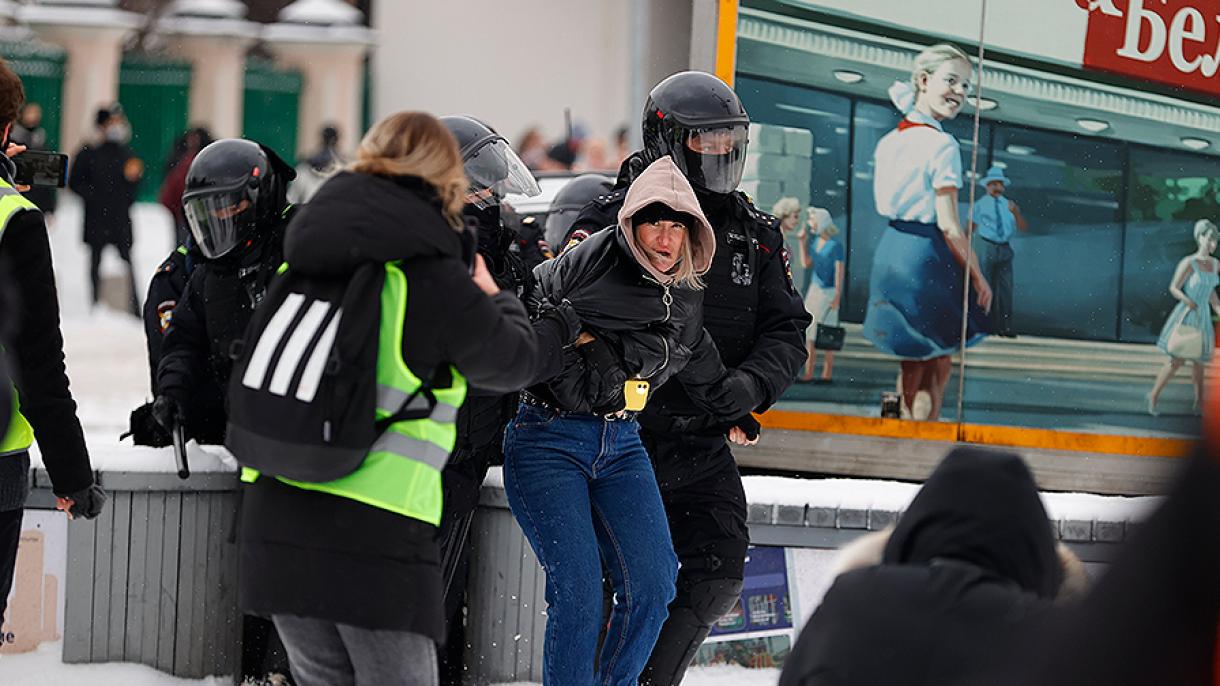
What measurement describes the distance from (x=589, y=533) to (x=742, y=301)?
89 cm

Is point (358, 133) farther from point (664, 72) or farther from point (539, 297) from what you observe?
point (539, 297)

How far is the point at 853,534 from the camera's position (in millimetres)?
5809

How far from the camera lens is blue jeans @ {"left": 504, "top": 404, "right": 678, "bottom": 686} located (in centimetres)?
445

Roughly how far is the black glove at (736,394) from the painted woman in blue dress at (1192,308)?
262cm

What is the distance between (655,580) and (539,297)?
0.81 meters

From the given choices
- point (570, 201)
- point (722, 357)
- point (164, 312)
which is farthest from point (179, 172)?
point (722, 357)

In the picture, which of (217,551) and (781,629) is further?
(781,629)

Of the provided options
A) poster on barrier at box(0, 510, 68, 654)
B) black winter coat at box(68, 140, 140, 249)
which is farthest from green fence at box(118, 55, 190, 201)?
poster on barrier at box(0, 510, 68, 654)

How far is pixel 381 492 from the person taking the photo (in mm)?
3418

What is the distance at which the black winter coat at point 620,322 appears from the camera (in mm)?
4477

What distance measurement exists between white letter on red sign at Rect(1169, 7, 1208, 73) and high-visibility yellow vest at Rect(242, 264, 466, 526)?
14.1 ft

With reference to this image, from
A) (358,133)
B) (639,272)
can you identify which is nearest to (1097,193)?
(639,272)

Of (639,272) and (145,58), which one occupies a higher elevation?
(145,58)

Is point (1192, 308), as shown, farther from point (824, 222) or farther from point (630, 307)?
point (630, 307)
